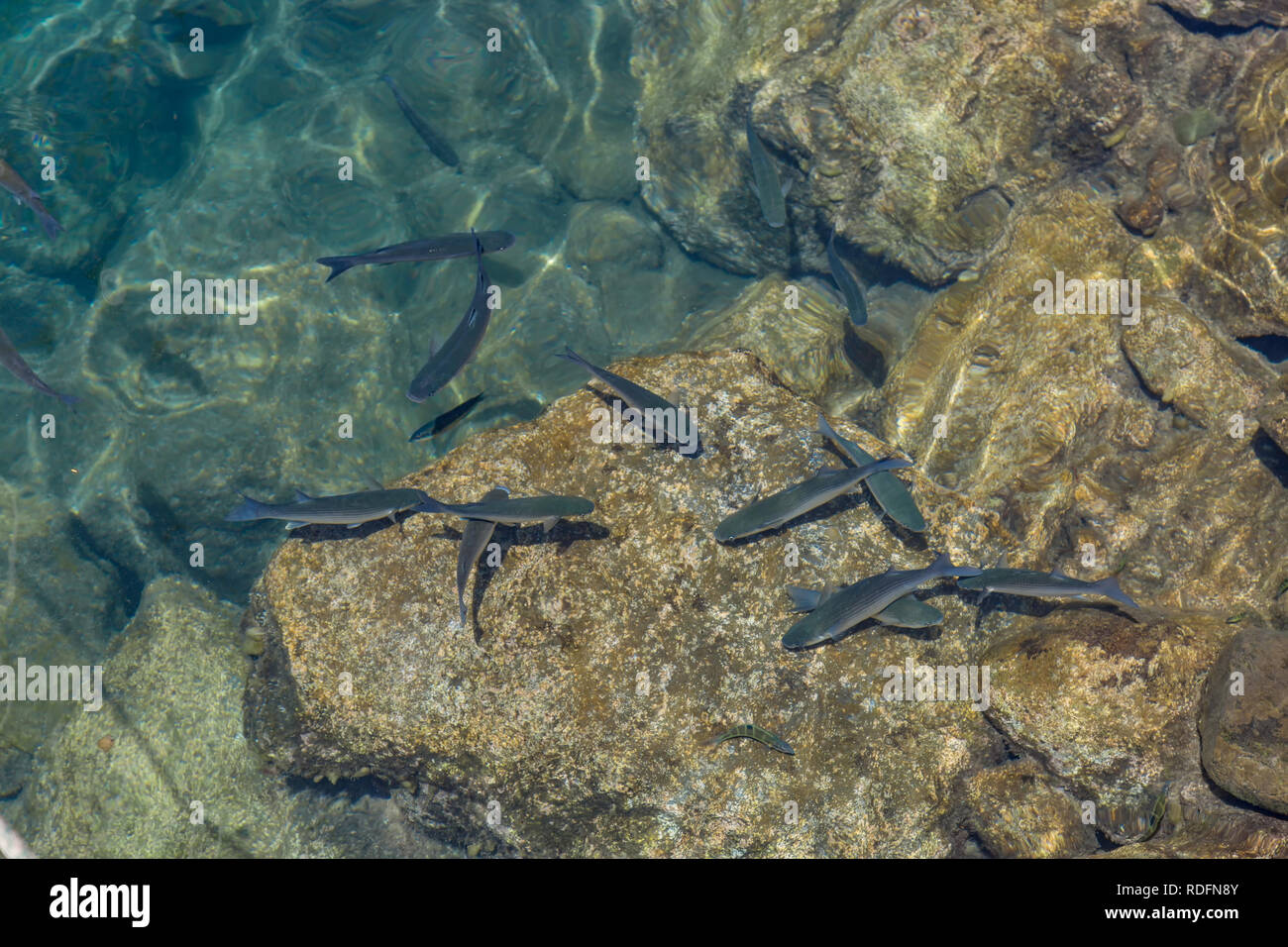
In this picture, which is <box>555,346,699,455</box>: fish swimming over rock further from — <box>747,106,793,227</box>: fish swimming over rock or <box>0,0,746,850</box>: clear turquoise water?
<box>0,0,746,850</box>: clear turquoise water

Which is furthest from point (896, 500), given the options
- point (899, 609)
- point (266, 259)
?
point (266, 259)

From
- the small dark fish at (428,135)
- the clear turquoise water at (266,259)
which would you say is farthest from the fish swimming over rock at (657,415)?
the small dark fish at (428,135)

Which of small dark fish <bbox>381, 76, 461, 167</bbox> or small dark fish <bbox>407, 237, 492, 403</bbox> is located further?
small dark fish <bbox>381, 76, 461, 167</bbox>

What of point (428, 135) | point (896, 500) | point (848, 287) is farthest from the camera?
point (428, 135)

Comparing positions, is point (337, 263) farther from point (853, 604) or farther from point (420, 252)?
point (853, 604)

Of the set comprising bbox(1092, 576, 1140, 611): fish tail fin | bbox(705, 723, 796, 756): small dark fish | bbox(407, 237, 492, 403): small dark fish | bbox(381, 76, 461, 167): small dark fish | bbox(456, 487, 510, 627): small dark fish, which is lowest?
bbox(705, 723, 796, 756): small dark fish

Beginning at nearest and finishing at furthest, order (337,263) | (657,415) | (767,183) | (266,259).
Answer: (657,415)
(337,263)
(767,183)
(266,259)

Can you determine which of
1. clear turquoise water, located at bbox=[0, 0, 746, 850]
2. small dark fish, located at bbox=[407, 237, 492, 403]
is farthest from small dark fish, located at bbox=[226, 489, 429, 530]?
clear turquoise water, located at bbox=[0, 0, 746, 850]

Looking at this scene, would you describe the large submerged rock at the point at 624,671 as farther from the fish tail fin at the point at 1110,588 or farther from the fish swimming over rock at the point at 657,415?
the fish tail fin at the point at 1110,588
